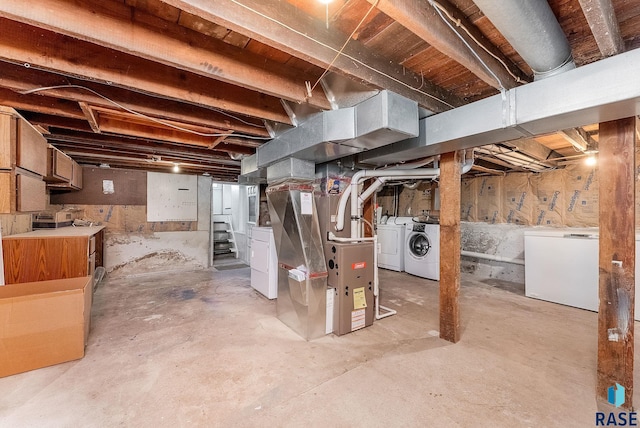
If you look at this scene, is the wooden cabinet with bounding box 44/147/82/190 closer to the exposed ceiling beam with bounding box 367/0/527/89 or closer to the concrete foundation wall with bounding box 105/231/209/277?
the concrete foundation wall with bounding box 105/231/209/277

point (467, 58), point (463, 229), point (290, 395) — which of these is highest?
point (467, 58)

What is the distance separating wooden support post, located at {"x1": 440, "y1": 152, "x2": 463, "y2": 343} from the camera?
2348 mm

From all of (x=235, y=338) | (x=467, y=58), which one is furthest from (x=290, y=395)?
(x=467, y=58)

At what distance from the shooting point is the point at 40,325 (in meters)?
1.96

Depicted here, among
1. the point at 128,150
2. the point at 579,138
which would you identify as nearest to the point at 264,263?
the point at 128,150

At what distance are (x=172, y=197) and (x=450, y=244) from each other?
4.76 meters

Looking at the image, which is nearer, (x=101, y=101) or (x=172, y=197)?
(x=101, y=101)

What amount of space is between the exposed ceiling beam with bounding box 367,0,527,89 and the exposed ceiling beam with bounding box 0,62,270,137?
63.7 inches

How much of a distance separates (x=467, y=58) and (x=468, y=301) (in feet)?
10.2

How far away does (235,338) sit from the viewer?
8.13 feet

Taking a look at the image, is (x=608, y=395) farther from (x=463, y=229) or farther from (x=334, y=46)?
(x=463, y=229)

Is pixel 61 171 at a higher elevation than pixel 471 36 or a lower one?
lower

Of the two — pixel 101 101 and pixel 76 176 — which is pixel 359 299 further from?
pixel 76 176

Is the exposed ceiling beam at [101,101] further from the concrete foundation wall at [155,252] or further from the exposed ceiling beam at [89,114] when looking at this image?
the concrete foundation wall at [155,252]
